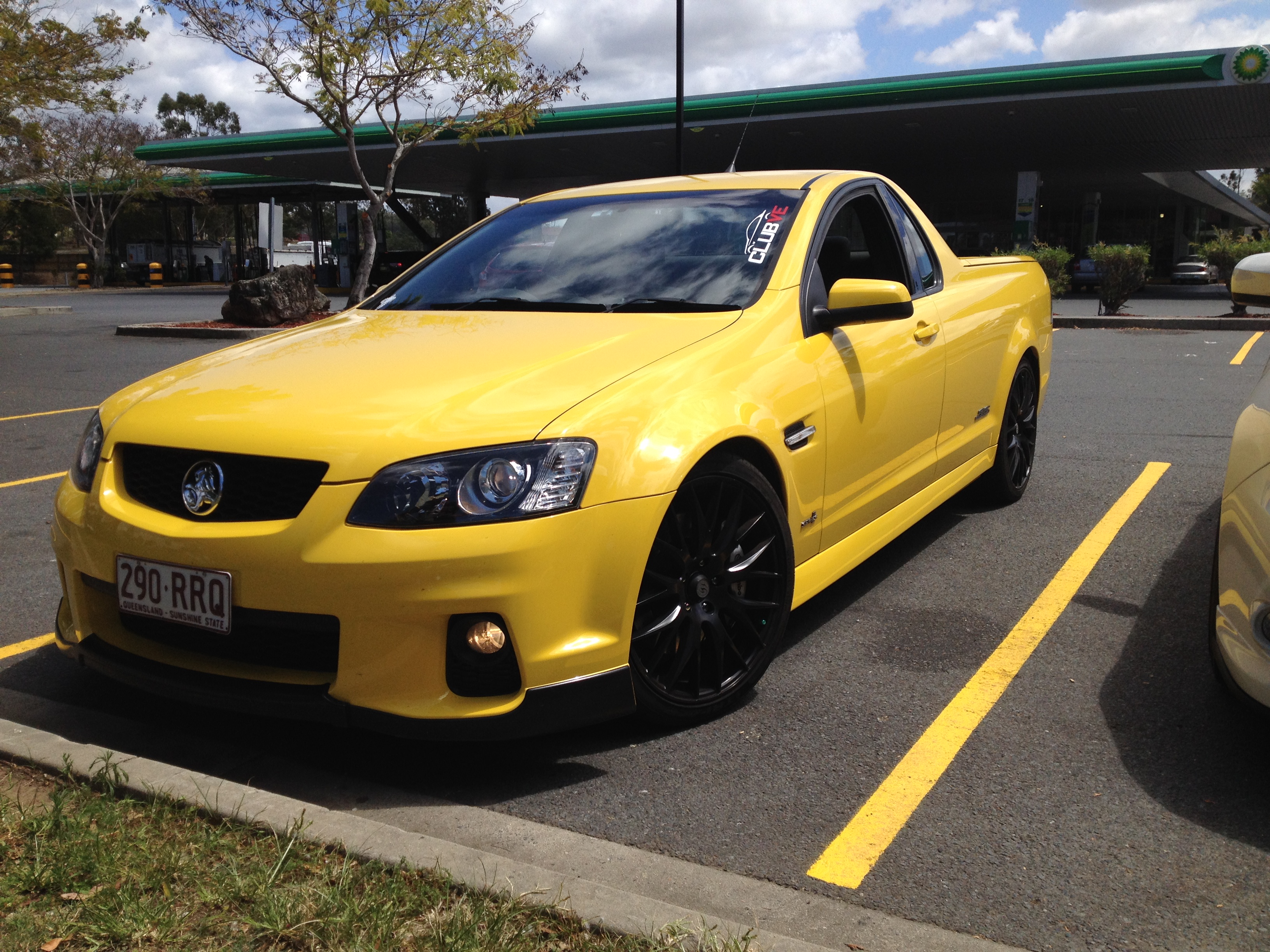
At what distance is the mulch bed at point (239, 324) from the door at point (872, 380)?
14.2 meters

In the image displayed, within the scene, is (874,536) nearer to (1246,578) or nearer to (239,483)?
(1246,578)

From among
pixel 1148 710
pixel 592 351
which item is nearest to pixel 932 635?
pixel 1148 710

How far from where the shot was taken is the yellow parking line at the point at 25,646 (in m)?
3.75

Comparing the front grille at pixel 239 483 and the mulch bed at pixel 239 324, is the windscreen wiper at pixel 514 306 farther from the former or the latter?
the mulch bed at pixel 239 324

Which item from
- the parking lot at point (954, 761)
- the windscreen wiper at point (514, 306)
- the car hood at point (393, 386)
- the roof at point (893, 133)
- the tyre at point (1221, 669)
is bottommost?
the parking lot at point (954, 761)

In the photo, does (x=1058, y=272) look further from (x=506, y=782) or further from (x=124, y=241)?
(x=124, y=241)

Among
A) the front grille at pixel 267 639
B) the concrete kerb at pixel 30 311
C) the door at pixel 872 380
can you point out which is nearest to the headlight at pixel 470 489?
the front grille at pixel 267 639

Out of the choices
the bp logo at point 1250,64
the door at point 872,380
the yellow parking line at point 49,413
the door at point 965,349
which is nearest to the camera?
the door at point 872,380

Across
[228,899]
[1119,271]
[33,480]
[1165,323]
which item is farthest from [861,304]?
[1119,271]

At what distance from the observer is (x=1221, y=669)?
287cm

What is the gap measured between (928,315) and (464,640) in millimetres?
2585

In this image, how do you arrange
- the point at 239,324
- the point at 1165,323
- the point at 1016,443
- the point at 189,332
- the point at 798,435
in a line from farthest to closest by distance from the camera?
the point at 239,324 → the point at 189,332 → the point at 1165,323 → the point at 1016,443 → the point at 798,435

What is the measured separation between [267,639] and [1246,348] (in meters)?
14.1

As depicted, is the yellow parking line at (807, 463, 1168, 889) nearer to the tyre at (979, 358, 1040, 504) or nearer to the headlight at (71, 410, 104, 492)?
the tyre at (979, 358, 1040, 504)
